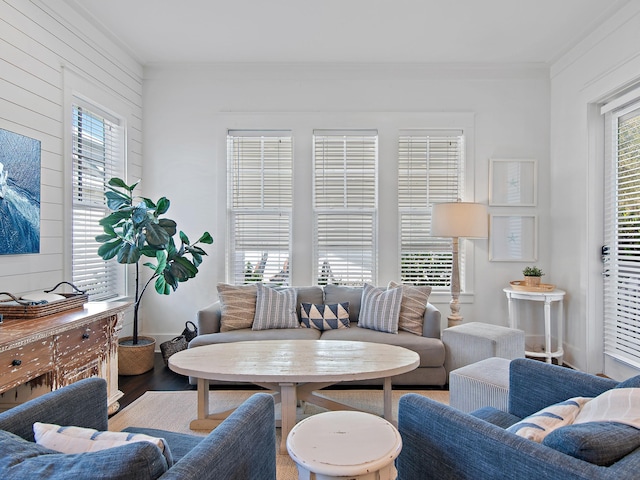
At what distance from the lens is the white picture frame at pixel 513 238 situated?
405 cm

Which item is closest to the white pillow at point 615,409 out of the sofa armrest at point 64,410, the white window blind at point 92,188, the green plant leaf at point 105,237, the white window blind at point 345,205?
the sofa armrest at point 64,410

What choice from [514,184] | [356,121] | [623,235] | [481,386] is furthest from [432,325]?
[356,121]

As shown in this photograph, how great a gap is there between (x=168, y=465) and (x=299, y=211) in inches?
130

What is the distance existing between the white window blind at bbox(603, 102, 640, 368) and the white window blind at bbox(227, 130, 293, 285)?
9.86 feet

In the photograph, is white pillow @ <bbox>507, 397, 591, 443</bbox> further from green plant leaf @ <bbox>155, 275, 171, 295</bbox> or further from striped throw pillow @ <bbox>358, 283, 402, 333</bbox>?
green plant leaf @ <bbox>155, 275, 171, 295</bbox>

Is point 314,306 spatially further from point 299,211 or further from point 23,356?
point 23,356

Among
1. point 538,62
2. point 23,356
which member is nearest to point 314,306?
point 23,356

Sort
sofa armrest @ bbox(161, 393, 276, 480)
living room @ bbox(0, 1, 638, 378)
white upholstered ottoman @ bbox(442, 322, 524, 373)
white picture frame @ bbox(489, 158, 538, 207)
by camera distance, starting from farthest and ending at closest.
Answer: white picture frame @ bbox(489, 158, 538, 207)
living room @ bbox(0, 1, 638, 378)
white upholstered ottoman @ bbox(442, 322, 524, 373)
sofa armrest @ bbox(161, 393, 276, 480)

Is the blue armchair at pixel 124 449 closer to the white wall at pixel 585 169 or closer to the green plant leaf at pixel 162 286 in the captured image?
the green plant leaf at pixel 162 286

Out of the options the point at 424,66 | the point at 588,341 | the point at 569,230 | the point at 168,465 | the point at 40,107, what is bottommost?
the point at 588,341

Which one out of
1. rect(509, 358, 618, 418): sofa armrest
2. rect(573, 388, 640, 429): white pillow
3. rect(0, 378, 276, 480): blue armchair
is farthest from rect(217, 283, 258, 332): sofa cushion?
rect(573, 388, 640, 429): white pillow

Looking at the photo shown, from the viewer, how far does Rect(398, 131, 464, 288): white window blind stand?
13.6 feet

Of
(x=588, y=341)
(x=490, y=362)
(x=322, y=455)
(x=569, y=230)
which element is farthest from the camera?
(x=569, y=230)

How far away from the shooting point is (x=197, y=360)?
7.91ft
